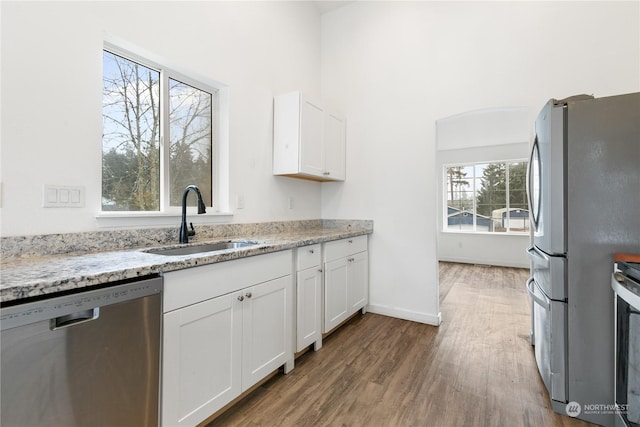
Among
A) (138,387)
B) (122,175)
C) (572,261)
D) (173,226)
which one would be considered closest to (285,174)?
(173,226)

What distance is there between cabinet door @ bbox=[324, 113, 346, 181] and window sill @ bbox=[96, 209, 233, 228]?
127cm

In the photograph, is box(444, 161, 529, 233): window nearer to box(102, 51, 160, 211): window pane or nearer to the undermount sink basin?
the undermount sink basin

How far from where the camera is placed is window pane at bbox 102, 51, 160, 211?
5.89 ft

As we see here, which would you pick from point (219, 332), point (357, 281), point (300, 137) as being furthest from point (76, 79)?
point (357, 281)

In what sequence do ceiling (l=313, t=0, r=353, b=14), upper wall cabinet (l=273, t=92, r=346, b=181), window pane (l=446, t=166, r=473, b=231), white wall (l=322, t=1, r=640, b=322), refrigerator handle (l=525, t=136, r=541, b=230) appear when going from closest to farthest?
refrigerator handle (l=525, t=136, r=541, b=230) → white wall (l=322, t=1, r=640, b=322) → upper wall cabinet (l=273, t=92, r=346, b=181) → ceiling (l=313, t=0, r=353, b=14) → window pane (l=446, t=166, r=473, b=231)

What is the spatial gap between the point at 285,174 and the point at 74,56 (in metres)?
1.67

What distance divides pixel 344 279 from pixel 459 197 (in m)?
5.17

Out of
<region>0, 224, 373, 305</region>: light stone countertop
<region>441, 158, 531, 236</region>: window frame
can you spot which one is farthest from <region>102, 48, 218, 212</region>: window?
<region>441, 158, 531, 236</region>: window frame

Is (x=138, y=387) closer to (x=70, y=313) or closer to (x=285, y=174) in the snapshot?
(x=70, y=313)

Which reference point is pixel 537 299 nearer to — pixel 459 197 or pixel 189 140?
pixel 189 140

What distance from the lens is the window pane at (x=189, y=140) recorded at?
7.12 feet

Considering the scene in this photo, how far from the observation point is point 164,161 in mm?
2078

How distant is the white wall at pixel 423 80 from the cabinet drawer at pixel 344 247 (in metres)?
0.24

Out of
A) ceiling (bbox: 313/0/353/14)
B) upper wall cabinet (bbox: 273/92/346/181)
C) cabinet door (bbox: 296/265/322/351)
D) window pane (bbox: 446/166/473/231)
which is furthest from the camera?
window pane (bbox: 446/166/473/231)
